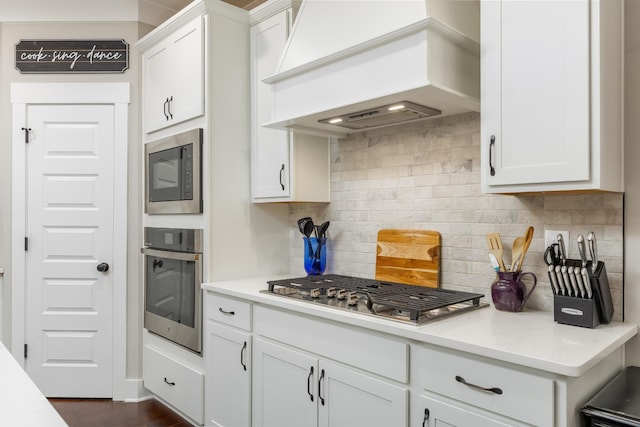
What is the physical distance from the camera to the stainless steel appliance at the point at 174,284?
264cm

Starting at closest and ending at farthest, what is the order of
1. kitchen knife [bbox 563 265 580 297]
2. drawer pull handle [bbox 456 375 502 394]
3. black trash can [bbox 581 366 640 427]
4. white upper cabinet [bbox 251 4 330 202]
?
black trash can [bbox 581 366 640 427], drawer pull handle [bbox 456 375 502 394], kitchen knife [bbox 563 265 580 297], white upper cabinet [bbox 251 4 330 202]

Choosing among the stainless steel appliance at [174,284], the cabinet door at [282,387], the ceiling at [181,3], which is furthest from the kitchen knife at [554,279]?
the ceiling at [181,3]

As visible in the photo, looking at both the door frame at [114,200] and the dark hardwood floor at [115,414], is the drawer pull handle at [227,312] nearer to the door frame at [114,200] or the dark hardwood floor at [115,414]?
the dark hardwood floor at [115,414]

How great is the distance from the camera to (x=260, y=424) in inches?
88.0

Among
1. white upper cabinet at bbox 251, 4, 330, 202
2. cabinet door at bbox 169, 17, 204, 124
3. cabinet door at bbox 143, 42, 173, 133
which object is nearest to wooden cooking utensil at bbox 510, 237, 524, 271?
white upper cabinet at bbox 251, 4, 330, 202

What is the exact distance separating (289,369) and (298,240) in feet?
3.35

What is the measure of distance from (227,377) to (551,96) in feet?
6.51

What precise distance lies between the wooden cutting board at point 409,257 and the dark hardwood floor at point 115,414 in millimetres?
1645

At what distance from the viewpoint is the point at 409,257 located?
2.27 m

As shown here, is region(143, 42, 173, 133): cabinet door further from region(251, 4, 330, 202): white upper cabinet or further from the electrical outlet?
the electrical outlet

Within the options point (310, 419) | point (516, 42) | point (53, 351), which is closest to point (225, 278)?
point (310, 419)

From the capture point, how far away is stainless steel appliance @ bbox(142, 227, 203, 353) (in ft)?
8.65

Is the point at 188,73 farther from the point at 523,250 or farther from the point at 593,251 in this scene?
the point at 593,251

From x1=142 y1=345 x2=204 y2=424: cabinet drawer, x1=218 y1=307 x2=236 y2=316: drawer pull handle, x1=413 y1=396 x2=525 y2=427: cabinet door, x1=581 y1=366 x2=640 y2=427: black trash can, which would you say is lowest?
x1=142 y1=345 x2=204 y2=424: cabinet drawer
